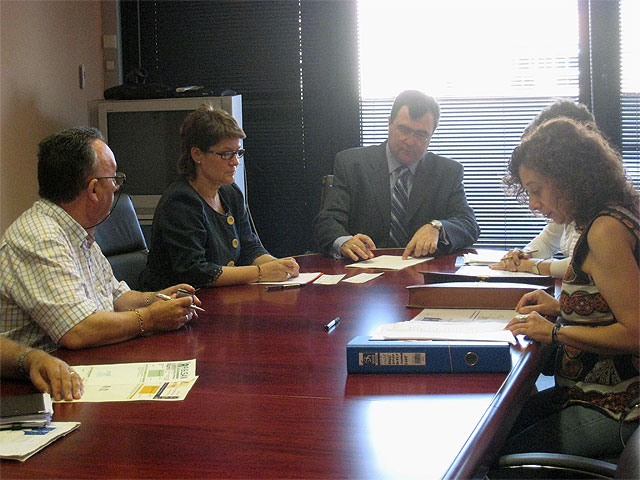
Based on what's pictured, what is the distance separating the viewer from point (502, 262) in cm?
246

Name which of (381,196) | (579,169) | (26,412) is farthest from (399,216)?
(26,412)

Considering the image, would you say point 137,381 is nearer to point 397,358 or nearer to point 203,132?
point 397,358

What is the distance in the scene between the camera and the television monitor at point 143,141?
4.09 metres

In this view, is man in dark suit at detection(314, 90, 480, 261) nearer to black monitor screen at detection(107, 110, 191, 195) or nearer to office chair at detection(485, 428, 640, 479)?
black monitor screen at detection(107, 110, 191, 195)

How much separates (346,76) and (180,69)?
1045mm

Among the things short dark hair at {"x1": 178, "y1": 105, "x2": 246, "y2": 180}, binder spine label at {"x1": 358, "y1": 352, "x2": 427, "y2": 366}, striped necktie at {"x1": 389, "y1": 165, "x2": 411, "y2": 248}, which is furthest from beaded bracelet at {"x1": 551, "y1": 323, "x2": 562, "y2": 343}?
striped necktie at {"x1": 389, "y1": 165, "x2": 411, "y2": 248}

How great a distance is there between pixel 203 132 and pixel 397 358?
5.34 ft

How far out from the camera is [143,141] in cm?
412

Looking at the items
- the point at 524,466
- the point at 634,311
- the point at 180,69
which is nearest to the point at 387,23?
the point at 180,69

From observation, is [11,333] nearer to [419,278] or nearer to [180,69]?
[419,278]

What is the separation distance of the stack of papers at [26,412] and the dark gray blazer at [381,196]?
7.09 feet

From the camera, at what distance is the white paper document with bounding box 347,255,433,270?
2725 mm

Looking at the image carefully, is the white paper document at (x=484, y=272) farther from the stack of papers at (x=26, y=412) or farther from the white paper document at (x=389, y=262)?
the stack of papers at (x=26, y=412)

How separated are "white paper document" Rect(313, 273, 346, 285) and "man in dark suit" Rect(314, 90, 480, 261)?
0.70 meters
